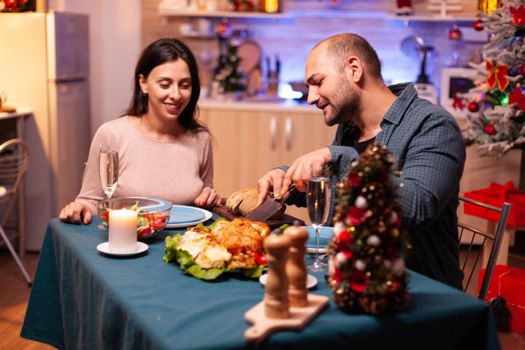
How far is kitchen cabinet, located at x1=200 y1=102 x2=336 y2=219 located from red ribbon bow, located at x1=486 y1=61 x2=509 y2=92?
1.14 meters

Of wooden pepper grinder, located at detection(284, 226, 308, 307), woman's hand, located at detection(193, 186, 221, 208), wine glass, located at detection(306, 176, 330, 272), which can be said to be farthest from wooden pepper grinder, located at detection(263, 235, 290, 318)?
woman's hand, located at detection(193, 186, 221, 208)

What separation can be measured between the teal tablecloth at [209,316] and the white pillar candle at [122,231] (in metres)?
0.04

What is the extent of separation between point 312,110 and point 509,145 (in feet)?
4.37

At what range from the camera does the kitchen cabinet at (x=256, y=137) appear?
5.17 metres

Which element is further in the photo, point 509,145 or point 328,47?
point 509,145

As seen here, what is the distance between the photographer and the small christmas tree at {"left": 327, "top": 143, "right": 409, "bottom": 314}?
1502mm

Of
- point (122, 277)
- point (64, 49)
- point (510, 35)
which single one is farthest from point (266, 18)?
point (122, 277)

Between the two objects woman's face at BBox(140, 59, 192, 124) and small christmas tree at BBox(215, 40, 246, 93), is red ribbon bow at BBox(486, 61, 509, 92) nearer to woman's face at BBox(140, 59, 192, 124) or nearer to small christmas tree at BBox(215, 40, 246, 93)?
small christmas tree at BBox(215, 40, 246, 93)

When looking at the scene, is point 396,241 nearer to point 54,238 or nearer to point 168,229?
point 168,229

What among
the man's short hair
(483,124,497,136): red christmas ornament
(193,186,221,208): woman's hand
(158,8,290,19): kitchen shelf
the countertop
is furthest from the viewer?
(158,8,290,19): kitchen shelf

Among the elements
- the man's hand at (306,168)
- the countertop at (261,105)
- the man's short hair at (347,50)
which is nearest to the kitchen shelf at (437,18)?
the countertop at (261,105)

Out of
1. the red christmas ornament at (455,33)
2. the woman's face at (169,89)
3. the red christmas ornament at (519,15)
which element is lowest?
the woman's face at (169,89)

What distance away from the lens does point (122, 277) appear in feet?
5.91

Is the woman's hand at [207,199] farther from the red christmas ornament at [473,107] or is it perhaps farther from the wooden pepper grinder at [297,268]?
the red christmas ornament at [473,107]
